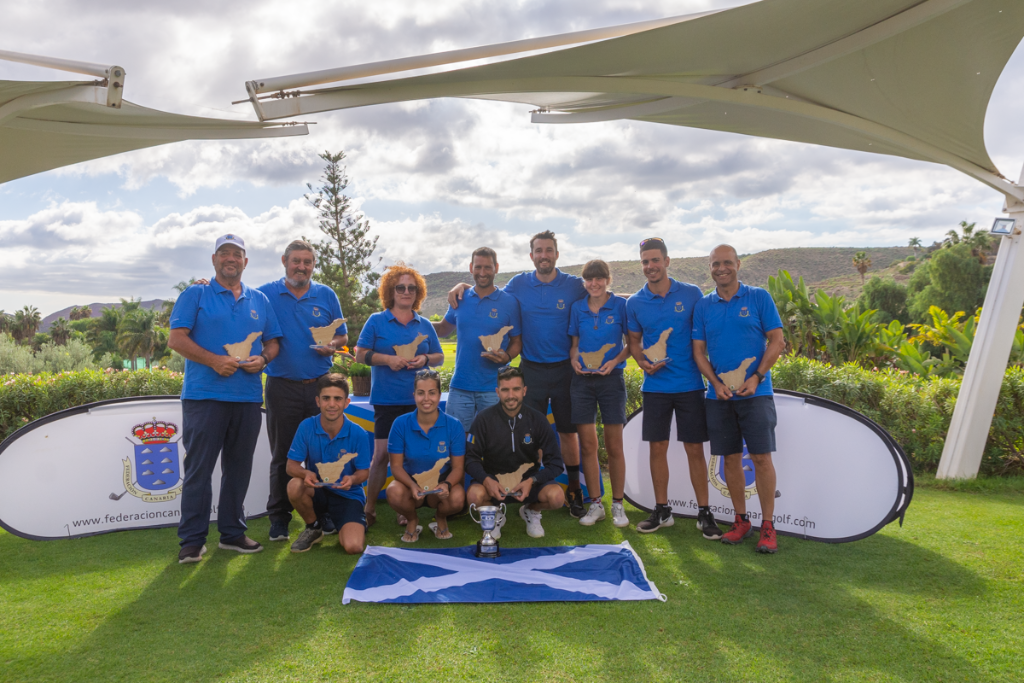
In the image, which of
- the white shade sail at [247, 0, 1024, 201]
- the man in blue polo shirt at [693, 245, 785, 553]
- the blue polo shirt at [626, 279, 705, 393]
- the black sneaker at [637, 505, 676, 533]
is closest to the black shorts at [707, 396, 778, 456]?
the man in blue polo shirt at [693, 245, 785, 553]

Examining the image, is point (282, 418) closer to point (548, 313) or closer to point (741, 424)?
point (548, 313)

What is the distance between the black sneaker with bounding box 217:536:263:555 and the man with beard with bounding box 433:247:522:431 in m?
1.70

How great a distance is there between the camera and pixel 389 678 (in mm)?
2693

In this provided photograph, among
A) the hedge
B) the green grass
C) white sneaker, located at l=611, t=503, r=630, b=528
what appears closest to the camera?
the green grass

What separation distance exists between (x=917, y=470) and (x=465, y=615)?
18.8ft

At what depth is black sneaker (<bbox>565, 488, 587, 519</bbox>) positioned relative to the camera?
5148 millimetres

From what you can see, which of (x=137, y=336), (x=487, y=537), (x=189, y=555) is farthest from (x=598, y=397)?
(x=137, y=336)

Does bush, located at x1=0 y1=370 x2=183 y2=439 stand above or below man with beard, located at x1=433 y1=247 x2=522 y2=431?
below

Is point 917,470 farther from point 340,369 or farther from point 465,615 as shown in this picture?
point 340,369

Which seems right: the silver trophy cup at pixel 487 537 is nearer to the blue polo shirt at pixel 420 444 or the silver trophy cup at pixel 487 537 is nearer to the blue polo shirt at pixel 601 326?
the blue polo shirt at pixel 420 444

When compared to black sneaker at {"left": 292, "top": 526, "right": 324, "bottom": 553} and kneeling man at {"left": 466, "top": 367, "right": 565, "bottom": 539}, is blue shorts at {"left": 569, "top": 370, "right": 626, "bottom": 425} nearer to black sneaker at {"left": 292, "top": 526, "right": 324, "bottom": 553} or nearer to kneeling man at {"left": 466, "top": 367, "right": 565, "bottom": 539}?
kneeling man at {"left": 466, "top": 367, "right": 565, "bottom": 539}

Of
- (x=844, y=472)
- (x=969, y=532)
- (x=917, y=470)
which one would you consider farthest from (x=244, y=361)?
(x=917, y=470)

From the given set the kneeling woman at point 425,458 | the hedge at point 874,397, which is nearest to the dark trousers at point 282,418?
the kneeling woman at point 425,458

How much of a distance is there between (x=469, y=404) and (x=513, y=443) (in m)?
0.60
